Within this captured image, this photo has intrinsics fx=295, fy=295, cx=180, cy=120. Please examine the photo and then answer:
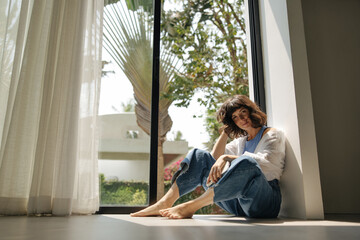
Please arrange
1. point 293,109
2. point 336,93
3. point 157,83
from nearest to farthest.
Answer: point 293,109
point 336,93
point 157,83

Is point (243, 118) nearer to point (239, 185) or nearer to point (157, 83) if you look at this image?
point (239, 185)

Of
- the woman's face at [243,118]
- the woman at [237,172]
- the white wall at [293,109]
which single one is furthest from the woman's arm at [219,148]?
the white wall at [293,109]

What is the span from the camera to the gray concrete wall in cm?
212

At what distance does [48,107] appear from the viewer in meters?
1.88

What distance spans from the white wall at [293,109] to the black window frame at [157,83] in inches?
6.5

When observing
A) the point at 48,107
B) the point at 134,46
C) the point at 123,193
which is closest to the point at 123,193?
the point at 123,193

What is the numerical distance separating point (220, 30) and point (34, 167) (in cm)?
338

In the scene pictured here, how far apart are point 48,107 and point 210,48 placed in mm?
2820

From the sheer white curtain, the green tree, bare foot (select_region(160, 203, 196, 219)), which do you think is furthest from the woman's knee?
the green tree

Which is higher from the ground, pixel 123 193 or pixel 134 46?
pixel 134 46

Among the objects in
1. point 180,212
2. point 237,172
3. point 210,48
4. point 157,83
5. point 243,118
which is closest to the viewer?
point 237,172

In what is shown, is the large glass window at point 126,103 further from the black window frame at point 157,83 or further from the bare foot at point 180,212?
the bare foot at point 180,212

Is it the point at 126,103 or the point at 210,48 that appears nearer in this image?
the point at 126,103

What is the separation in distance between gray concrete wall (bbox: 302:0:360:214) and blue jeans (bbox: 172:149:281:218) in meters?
0.62
